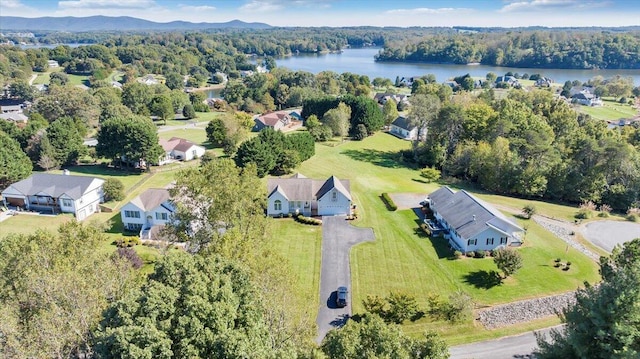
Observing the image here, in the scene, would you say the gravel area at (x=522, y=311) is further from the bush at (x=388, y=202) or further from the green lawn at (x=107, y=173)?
the green lawn at (x=107, y=173)

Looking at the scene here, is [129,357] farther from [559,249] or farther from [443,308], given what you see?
[559,249]

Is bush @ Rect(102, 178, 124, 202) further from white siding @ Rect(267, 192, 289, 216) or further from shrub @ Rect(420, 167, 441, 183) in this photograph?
shrub @ Rect(420, 167, 441, 183)

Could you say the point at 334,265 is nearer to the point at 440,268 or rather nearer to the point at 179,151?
the point at 440,268

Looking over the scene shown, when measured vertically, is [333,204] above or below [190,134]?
below

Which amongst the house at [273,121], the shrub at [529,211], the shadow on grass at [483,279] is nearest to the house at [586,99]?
the house at [273,121]

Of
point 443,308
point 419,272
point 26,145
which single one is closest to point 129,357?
point 443,308

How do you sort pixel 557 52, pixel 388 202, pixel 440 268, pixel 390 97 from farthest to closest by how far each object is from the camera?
pixel 557 52
pixel 390 97
pixel 388 202
pixel 440 268

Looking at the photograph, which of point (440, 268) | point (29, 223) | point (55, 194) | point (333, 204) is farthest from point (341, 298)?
point (55, 194)
